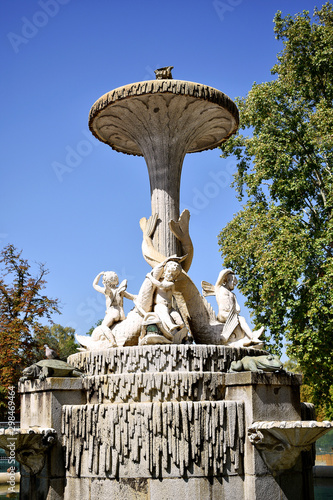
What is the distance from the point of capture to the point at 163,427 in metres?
7.28

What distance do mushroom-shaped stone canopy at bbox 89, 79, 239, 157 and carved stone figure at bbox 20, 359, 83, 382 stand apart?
414 cm

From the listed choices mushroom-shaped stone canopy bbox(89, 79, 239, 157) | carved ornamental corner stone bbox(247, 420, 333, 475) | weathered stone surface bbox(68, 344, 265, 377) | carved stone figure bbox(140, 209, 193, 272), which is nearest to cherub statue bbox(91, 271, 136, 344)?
carved stone figure bbox(140, 209, 193, 272)

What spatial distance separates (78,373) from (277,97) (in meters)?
13.8

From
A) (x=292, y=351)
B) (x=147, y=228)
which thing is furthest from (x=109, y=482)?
(x=292, y=351)

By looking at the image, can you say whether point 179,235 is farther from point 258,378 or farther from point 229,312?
point 258,378

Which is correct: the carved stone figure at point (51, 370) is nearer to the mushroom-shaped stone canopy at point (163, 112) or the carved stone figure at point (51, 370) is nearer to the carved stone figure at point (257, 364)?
the carved stone figure at point (257, 364)

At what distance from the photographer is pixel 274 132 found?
18844 millimetres

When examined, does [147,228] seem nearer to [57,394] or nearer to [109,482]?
[57,394]

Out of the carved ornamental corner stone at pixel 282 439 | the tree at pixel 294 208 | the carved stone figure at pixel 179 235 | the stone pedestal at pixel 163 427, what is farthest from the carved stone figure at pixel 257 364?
the tree at pixel 294 208

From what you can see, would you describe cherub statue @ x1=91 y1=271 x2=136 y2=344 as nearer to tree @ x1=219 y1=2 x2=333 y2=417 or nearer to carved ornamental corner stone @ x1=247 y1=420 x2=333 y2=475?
carved ornamental corner stone @ x1=247 y1=420 x2=333 y2=475

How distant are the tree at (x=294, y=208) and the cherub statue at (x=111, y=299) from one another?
26.4 ft

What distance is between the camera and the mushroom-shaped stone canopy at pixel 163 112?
9586mm

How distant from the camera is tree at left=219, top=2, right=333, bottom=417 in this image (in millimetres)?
16844

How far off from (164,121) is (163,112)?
0.17 m
